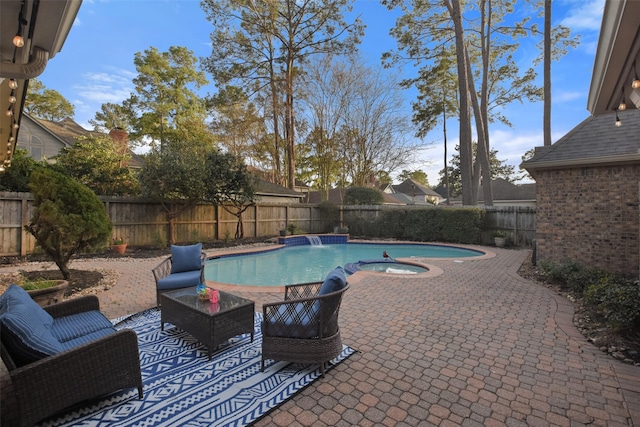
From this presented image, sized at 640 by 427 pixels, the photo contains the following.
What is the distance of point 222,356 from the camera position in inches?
124

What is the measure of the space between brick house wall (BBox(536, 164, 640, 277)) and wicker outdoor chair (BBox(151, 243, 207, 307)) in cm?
753

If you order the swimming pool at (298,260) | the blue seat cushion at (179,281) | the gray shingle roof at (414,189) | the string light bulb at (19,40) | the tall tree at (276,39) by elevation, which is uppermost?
the tall tree at (276,39)

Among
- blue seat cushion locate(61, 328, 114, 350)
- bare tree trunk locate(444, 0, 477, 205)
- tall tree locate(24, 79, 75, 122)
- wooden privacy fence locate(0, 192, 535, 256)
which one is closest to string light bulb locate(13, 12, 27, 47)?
blue seat cushion locate(61, 328, 114, 350)

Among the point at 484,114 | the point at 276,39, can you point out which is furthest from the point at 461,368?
the point at 276,39

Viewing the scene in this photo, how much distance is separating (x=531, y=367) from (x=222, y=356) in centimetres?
308

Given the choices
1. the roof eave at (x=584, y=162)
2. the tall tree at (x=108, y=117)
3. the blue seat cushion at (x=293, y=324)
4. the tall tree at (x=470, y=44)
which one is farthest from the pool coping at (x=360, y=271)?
the tall tree at (x=108, y=117)

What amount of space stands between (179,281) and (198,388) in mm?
2354

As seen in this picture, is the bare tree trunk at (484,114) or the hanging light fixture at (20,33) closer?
the hanging light fixture at (20,33)

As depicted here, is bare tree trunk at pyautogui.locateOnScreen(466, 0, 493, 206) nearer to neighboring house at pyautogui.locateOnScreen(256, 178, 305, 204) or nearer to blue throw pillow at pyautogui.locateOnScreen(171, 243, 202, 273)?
neighboring house at pyautogui.locateOnScreen(256, 178, 305, 204)

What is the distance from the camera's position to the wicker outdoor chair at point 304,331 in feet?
9.15

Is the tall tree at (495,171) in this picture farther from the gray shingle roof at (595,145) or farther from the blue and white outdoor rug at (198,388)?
the blue and white outdoor rug at (198,388)

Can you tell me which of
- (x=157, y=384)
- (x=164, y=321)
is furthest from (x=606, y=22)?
(x=164, y=321)

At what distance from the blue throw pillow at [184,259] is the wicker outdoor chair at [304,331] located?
2798mm

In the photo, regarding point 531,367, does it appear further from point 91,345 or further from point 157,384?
point 91,345
